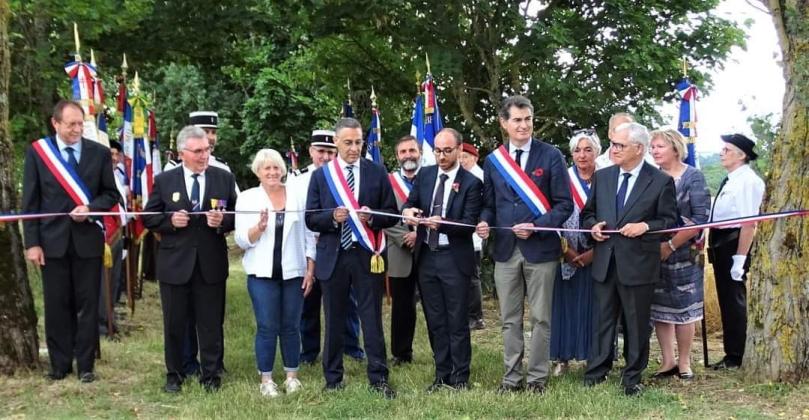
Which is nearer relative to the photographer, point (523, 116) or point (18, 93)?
point (523, 116)

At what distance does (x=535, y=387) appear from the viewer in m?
6.08

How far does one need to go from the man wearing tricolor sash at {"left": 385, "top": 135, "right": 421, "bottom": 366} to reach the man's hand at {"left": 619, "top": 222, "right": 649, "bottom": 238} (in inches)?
82.5

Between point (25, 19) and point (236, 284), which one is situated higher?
point (25, 19)

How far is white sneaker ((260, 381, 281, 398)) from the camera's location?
20.1ft

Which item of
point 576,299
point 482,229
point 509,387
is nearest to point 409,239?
point 482,229

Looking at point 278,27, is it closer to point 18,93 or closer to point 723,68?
point 18,93

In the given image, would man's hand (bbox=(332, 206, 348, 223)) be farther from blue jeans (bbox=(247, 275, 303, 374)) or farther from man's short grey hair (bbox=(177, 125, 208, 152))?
man's short grey hair (bbox=(177, 125, 208, 152))

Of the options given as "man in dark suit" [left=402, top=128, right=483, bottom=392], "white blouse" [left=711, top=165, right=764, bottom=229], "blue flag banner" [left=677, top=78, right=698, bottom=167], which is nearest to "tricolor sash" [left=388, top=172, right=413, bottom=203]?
"man in dark suit" [left=402, top=128, right=483, bottom=392]

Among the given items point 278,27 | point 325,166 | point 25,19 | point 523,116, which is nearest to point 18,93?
point 25,19

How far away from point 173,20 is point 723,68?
769 cm

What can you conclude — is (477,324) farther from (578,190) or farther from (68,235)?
(68,235)

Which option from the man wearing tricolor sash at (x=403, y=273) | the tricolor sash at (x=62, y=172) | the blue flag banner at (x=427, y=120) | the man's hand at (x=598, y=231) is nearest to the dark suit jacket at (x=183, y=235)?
the tricolor sash at (x=62, y=172)

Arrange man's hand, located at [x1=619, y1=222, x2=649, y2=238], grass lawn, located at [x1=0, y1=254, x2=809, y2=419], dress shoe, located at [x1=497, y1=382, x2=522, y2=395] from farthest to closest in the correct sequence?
dress shoe, located at [x1=497, y1=382, x2=522, y2=395], man's hand, located at [x1=619, y1=222, x2=649, y2=238], grass lawn, located at [x1=0, y1=254, x2=809, y2=419]

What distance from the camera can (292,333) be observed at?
21.1 ft
